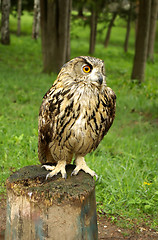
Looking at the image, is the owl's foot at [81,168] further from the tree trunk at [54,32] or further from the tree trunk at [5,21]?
the tree trunk at [5,21]

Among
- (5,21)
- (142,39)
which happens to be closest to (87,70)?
(142,39)

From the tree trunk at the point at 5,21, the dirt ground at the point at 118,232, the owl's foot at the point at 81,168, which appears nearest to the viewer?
the owl's foot at the point at 81,168

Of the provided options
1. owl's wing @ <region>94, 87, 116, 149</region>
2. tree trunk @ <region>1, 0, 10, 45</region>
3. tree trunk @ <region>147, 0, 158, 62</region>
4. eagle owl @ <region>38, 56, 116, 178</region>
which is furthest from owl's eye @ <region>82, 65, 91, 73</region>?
tree trunk @ <region>1, 0, 10, 45</region>

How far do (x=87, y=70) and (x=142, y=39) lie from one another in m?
7.69

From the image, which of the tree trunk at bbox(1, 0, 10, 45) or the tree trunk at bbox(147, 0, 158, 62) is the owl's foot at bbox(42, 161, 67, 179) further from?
the tree trunk at bbox(1, 0, 10, 45)

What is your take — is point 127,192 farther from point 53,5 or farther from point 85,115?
point 53,5

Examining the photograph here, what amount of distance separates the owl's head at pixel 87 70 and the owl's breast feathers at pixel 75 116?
8 centimetres

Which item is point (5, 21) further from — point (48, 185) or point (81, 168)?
point (48, 185)

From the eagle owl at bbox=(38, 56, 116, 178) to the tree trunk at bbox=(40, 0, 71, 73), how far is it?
727 cm

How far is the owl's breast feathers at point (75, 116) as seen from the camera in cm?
254

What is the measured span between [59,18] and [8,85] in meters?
3.04

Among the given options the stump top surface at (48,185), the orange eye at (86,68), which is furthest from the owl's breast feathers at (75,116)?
the stump top surface at (48,185)

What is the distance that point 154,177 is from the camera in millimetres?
4297

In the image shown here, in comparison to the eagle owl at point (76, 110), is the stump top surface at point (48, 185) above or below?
below
